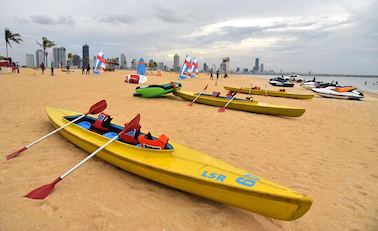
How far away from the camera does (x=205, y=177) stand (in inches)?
122

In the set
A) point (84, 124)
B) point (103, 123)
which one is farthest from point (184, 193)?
point (84, 124)

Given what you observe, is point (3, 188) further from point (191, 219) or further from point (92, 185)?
point (191, 219)

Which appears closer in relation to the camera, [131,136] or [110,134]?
[131,136]

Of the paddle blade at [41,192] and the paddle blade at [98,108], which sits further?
the paddle blade at [98,108]

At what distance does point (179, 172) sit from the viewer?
10.8 feet

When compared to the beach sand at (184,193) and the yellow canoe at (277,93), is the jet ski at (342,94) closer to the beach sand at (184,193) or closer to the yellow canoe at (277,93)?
the yellow canoe at (277,93)

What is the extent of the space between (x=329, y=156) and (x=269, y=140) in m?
1.51

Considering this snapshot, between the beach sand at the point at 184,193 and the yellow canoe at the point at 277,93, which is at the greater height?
the yellow canoe at the point at 277,93

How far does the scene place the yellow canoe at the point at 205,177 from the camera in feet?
8.53

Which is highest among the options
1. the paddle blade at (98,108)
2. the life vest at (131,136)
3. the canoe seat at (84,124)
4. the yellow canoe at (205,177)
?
Answer: the paddle blade at (98,108)

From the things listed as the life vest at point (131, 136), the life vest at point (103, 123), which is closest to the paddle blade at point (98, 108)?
the life vest at point (103, 123)

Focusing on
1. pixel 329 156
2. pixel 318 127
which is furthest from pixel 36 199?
pixel 318 127

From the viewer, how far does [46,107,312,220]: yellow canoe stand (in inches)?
102

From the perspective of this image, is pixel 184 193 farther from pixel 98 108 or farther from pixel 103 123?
pixel 98 108
